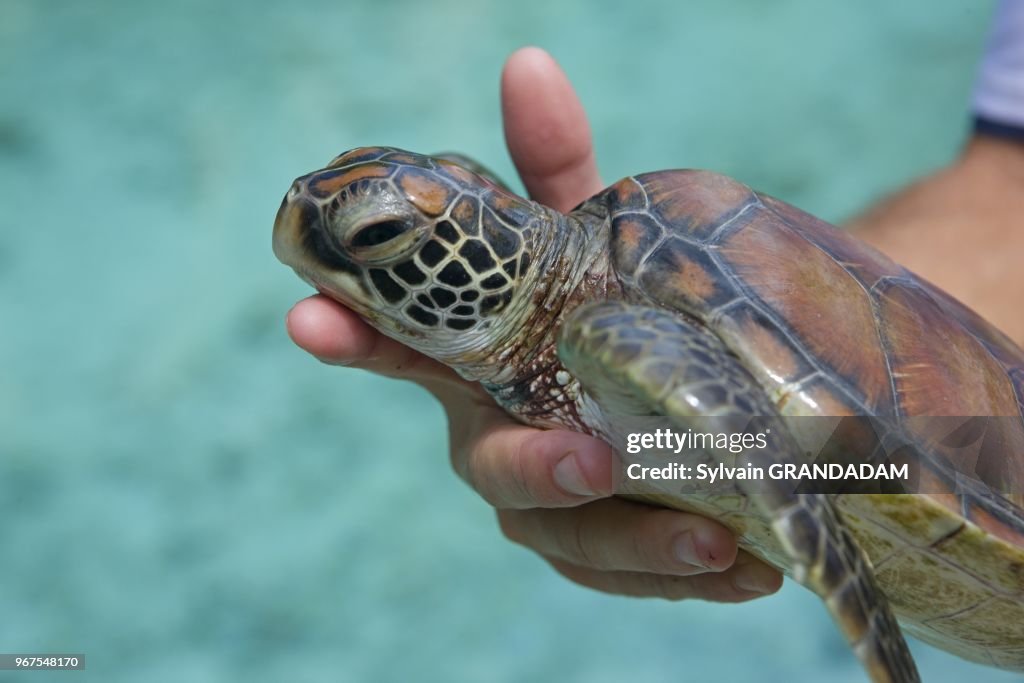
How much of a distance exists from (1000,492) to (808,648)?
5.62 ft

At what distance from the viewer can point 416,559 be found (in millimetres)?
2842

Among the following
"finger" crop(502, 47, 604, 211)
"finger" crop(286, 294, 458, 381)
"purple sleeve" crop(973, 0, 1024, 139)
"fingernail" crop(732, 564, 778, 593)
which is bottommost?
"fingernail" crop(732, 564, 778, 593)

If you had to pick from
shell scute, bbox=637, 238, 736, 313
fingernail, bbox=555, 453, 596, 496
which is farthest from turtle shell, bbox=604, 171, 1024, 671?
fingernail, bbox=555, 453, 596, 496

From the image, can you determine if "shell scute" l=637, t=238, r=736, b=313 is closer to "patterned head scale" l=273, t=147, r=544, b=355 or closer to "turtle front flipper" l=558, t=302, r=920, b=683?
"turtle front flipper" l=558, t=302, r=920, b=683

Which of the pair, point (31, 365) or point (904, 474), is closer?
point (904, 474)

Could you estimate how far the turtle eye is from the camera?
114 centimetres

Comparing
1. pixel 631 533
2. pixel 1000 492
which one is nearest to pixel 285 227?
pixel 631 533

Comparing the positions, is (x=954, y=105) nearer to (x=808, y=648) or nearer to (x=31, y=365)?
(x=808, y=648)

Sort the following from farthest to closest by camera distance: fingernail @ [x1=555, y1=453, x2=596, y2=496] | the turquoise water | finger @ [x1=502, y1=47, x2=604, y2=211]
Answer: the turquoise water, finger @ [x1=502, y1=47, x2=604, y2=211], fingernail @ [x1=555, y1=453, x2=596, y2=496]

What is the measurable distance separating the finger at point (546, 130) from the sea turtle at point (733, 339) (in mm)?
282

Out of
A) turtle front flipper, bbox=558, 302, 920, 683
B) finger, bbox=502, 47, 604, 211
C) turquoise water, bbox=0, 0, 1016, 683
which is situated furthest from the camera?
turquoise water, bbox=0, 0, 1016, 683

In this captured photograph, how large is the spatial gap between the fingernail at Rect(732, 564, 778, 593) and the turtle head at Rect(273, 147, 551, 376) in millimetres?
496

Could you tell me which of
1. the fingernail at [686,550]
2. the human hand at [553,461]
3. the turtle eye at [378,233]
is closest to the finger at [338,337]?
the human hand at [553,461]

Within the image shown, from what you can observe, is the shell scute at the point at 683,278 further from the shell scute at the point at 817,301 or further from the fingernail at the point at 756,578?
the fingernail at the point at 756,578
